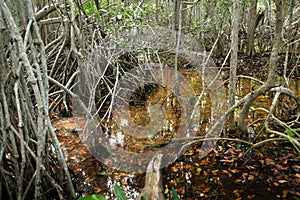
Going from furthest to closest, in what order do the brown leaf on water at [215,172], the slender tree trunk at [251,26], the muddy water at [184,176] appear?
the slender tree trunk at [251,26]
the brown leaf on water at [215,172]
the muddy water at [184,176]

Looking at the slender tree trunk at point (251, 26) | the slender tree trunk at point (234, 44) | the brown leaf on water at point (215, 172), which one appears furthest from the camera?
the slender tree trunk at point (251, 26)

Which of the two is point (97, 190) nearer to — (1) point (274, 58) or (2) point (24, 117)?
(2) point (24, 117)

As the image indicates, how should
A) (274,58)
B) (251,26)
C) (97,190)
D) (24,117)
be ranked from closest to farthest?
1. (24,117)
2. (97,190)
3. (274,58)
4. (251,26)

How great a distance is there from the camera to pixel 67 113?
4234 mm

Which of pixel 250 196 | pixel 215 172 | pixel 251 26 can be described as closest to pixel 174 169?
pixel 215 172

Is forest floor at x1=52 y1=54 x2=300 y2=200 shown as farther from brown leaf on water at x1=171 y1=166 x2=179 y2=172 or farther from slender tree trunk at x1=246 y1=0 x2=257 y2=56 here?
slender tree trunk at x1=246 y1=0 x2=257 y2=56

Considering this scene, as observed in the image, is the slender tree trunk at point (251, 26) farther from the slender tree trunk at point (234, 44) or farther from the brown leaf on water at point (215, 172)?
the brown leaf on water at point (215, 172)

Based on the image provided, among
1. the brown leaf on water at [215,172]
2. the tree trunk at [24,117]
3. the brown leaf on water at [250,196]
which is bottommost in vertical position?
the brown leaf on water at [250,196]

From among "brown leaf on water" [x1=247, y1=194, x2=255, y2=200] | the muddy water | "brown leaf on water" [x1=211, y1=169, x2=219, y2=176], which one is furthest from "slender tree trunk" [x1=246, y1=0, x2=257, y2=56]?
"brown leaf on water" [x1=247, y1=194, x2=255, y2=200]

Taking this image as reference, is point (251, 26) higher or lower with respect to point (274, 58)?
higher

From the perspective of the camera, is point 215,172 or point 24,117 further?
point 215,172

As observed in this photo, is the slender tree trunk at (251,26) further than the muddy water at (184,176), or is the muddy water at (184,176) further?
the slender tree trunk at (251,26)

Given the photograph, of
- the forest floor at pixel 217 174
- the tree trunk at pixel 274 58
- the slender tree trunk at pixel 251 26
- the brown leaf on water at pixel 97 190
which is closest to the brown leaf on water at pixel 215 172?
the forest floor at pixel 217 174

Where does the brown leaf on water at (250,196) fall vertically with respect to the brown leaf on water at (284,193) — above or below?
below
